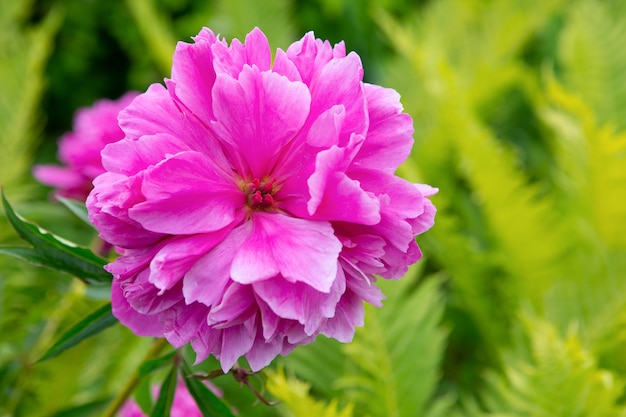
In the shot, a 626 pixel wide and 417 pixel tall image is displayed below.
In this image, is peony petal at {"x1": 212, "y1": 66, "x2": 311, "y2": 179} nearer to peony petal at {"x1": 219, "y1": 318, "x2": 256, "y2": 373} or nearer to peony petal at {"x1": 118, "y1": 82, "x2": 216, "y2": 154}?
peony petal at {"x1": 118, "y1": 82, "x2": 216, "y2": 154}

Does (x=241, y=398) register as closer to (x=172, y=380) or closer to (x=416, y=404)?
(x=416, y=404)

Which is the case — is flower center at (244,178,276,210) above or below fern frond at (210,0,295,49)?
above

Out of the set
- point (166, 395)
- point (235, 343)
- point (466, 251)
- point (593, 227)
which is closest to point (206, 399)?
point (166, 395)

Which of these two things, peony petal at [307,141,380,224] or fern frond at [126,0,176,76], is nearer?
peony petal at [307,141,380,224]

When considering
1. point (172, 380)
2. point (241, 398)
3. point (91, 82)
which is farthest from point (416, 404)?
point (91, 82)

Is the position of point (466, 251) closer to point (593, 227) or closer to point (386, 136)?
point (593, 227)

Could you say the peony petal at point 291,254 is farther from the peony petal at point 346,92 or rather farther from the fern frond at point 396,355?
the fern frond at point 396,355

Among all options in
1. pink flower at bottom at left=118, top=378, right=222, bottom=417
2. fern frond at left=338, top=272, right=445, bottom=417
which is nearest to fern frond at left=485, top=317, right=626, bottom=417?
fern frond at left=338, top=272, right=445, bottom=417
